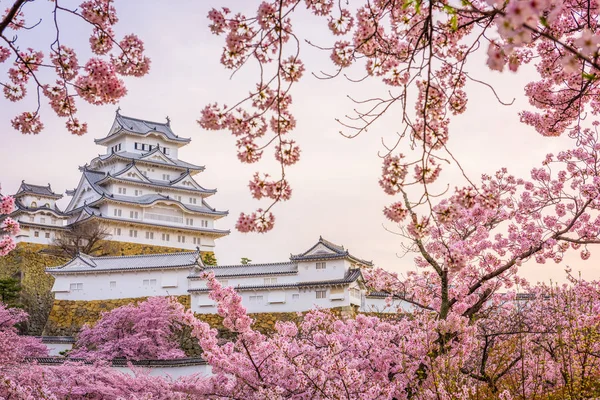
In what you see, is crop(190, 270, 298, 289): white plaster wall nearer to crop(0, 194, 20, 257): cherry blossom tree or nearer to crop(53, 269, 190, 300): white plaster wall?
crop(53, 269, 190, 300): white plaster wall

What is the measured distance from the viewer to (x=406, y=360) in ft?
26.1

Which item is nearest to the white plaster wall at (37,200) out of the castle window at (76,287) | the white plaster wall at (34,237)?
the white plaster wall at (34,237)

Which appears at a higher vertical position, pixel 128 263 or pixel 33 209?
pixel 33 209

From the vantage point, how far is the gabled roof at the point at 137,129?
42156 millimetres

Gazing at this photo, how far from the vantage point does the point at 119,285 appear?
28.8 m

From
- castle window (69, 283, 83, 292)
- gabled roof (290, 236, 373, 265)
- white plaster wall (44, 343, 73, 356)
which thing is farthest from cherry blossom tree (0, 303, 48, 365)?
gabled roof (290, 236, 373, 265)

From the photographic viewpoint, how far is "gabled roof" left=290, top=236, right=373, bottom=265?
27.1 metres

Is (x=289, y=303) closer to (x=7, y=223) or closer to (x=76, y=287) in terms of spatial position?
(x=76, y=287)

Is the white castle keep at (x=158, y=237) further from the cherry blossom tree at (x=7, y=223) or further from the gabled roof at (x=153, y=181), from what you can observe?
the cherry blossom tree at (x=7, y=223)

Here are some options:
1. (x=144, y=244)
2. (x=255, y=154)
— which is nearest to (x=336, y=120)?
(x=255, y=154)

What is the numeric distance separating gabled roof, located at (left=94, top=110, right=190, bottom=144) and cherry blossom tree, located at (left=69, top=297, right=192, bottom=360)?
64.3 feet

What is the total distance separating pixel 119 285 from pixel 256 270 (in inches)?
250

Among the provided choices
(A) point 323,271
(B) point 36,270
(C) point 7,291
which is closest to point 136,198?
(B) point 36,270

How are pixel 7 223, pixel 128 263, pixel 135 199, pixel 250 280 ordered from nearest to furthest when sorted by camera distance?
1. pixel 7 223
2. pixel 250 280
3. pixel 128 263
4. pixel 135 199
